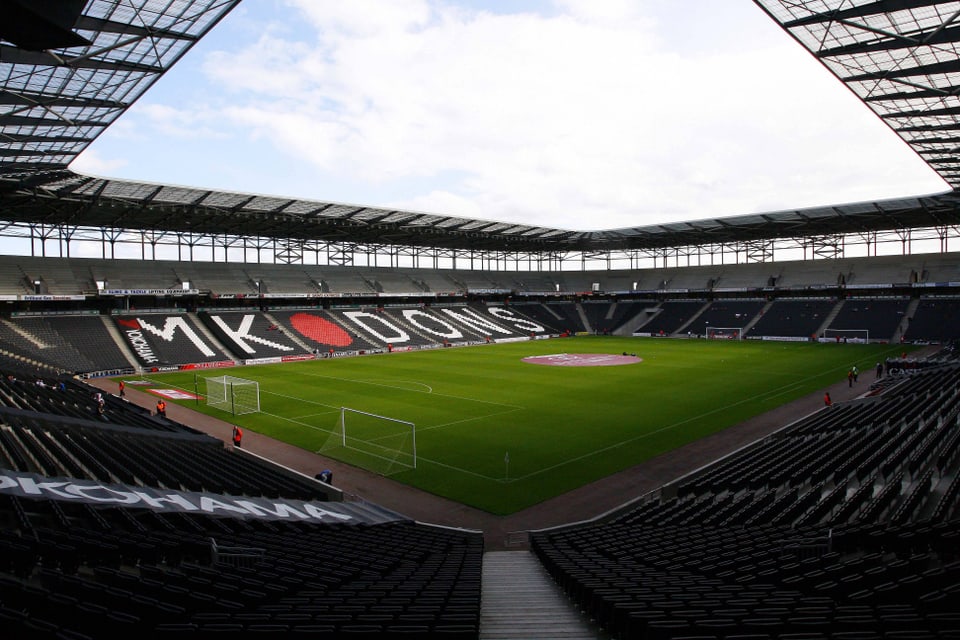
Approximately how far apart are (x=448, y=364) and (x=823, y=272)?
53.3m

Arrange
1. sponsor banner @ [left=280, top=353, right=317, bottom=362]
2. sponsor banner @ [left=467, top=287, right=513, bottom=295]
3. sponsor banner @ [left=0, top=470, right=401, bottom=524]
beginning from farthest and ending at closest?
sponsor banner @ [left=467, top=287, right=513, bottom=295], sponsor banner @ [left=280, top=353, right=317, bottom=362], sponsor banner @ [left=0, top=470, right=401, bottom=524]

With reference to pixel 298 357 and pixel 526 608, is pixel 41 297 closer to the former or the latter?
pixel 298 357

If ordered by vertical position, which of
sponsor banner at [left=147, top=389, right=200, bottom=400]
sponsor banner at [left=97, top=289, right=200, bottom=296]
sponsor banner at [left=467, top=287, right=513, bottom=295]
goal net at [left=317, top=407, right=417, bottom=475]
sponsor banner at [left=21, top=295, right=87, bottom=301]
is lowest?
goal net at [left=317, top=407, right=417, bottom=475]

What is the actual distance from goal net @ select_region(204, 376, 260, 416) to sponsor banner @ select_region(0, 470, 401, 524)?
17.8m

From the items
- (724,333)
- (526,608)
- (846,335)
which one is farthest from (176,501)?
(724,333)

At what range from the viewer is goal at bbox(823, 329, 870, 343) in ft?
200

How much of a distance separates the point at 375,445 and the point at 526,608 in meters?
16.3

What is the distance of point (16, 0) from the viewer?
8.58 m

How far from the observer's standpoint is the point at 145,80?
66.5ft

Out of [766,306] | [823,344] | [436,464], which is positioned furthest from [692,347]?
[436,464]

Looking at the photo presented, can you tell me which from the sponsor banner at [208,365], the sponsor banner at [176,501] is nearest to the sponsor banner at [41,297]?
the sponsor banner at [208,365]

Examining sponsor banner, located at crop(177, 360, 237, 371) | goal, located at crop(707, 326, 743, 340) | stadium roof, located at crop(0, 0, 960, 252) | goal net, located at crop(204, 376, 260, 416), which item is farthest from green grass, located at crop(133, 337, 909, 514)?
stadium roof, located at crop(0, 0, 960, 252)

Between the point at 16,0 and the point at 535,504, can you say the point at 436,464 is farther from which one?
the point at 16,0

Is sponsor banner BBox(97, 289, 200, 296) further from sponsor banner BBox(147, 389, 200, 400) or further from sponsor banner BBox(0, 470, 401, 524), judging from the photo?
sponsor banner BBox(0, 470, 401, 524)
